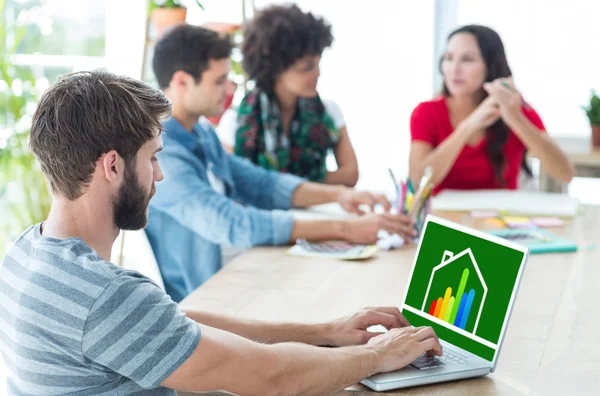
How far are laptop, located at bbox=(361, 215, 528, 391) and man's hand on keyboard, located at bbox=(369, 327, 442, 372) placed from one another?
2 centimetres

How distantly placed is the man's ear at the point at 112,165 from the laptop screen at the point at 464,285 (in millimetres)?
622

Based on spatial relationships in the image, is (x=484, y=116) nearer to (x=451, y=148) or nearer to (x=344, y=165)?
(x=451, y=148)

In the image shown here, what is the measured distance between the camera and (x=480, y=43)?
9.88 ft

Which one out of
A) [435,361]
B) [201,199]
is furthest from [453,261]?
[201,199]

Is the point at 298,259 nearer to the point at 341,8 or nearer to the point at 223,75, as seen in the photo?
the point at 223,75

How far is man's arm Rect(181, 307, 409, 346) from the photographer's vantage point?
1.53 metres

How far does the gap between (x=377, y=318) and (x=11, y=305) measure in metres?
0.65

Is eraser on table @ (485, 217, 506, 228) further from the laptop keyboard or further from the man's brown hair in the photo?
the man's brown hair

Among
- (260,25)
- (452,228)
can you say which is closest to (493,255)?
(452,228)

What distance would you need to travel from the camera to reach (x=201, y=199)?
7.42ft

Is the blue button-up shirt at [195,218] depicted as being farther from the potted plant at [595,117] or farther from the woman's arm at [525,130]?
the potted plant at [595,117]

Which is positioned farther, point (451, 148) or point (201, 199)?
point (451, 148)

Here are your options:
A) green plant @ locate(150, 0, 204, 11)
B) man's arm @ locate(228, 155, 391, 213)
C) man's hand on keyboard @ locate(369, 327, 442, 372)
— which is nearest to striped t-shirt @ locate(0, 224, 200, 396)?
man's hand on keyboard @ locate(369, 327, 442, 372)

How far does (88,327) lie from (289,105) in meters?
2.11
